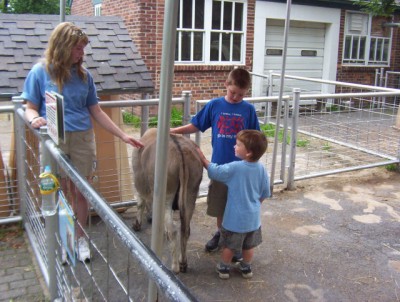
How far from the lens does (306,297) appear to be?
3.36 m

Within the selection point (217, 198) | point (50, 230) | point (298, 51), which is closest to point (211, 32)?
point (298, 51)

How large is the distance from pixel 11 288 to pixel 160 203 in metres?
2.00

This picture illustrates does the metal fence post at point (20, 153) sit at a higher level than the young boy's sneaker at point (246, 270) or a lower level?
higher

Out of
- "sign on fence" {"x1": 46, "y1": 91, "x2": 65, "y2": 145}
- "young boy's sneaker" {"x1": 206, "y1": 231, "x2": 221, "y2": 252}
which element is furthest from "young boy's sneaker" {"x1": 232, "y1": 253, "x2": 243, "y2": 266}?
"sign on fence" {"x1": 46, "y1": 91, "x2": 65, "y2": 145}

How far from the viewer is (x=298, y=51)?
12930 millimetres

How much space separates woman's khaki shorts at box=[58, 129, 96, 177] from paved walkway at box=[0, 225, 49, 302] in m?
0.92

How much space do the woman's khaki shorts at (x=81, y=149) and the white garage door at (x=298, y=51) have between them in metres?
9.10

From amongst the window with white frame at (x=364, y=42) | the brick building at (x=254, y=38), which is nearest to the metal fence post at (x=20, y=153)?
the brick building at (x=254, y=38)

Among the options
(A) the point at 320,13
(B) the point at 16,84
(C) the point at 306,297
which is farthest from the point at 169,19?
(A) the point at 320,13

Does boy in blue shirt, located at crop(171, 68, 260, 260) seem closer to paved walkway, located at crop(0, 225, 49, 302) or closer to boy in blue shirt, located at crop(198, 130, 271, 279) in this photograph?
boy in blue shirt, located at crop(198, 130, 271, 279)

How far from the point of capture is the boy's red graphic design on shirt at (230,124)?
356 centimetres

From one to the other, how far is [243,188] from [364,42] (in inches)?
496

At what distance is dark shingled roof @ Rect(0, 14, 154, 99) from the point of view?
14.0ft

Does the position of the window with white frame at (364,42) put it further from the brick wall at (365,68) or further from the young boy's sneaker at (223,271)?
the young boy's sneaker at (223,271)
